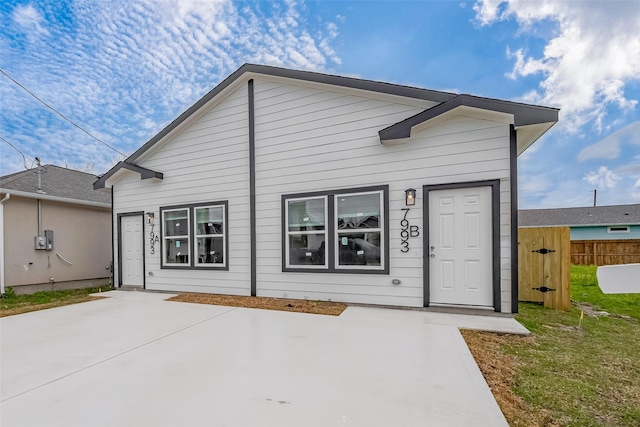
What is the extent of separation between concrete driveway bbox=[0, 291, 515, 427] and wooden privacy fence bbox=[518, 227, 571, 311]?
8.11 ft

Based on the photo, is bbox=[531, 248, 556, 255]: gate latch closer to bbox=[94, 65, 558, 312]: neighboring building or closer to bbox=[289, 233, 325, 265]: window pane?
bbox=[94, 65, 558, 312]: neighboring building

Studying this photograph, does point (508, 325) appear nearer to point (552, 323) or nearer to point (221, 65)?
point (552, 323)

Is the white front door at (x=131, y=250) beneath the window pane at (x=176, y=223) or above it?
beneath

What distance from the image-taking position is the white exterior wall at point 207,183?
20.7ft

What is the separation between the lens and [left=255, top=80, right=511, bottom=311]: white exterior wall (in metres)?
4.57

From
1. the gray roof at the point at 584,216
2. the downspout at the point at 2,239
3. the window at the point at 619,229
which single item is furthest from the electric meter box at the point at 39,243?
the window at the point at 619,229

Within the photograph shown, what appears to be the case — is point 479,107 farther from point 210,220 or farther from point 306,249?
point 210,220

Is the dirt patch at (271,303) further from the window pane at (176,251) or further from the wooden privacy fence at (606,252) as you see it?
the wooden privacy fence at (606,252)

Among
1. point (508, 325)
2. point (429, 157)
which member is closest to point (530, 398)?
point (508, 325)

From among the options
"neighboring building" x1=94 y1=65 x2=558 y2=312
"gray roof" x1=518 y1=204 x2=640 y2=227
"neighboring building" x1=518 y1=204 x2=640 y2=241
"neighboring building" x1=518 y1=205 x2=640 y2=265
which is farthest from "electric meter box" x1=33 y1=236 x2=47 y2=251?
"gray roof" x1=518 y1=204 x2=640 y2=227

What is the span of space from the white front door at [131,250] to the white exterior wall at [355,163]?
12.3ft

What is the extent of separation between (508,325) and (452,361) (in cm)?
168

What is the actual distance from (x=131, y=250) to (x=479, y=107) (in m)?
8.59

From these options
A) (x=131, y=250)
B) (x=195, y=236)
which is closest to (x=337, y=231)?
(x=195, y=236)
